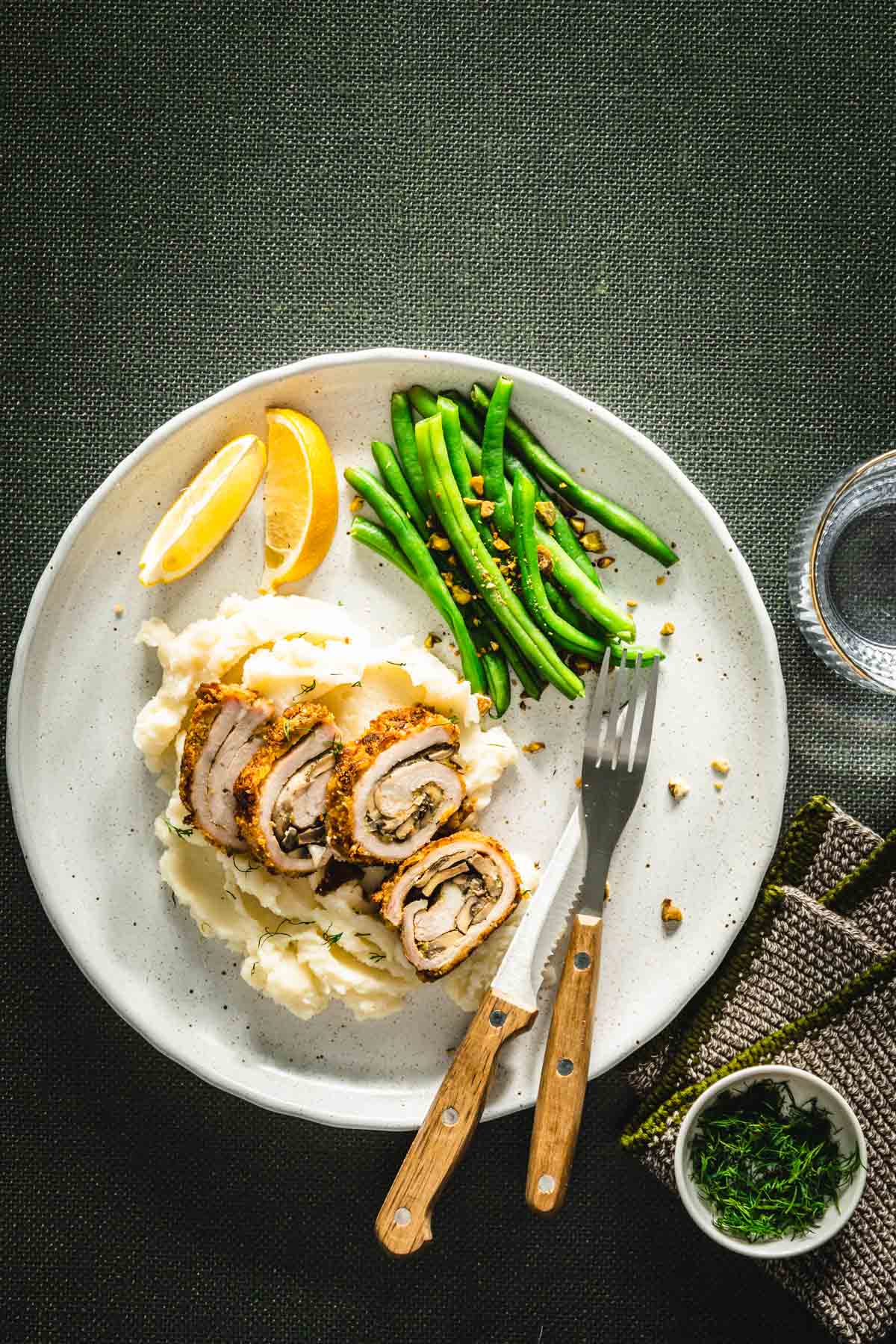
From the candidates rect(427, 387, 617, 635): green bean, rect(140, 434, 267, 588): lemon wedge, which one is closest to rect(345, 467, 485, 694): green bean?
rect(427, 387, 617, 635): green bean

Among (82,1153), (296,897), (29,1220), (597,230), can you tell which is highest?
(597,230)

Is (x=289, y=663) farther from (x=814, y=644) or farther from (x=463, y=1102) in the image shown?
(x=814, y=644)

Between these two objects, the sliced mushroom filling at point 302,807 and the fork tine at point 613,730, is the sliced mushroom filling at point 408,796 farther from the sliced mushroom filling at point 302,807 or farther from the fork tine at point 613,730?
the fork tine at point 613,730

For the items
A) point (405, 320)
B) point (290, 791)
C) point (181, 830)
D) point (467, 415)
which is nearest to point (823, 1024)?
point (290, 791)

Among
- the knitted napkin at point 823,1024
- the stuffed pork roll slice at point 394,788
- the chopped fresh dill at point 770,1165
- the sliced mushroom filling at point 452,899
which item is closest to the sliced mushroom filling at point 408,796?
the stuffed pork roll slice at point 394,788

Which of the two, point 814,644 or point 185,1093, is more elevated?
point 814,644

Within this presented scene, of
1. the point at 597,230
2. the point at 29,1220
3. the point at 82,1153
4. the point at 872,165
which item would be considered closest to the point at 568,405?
the point at 597,230
